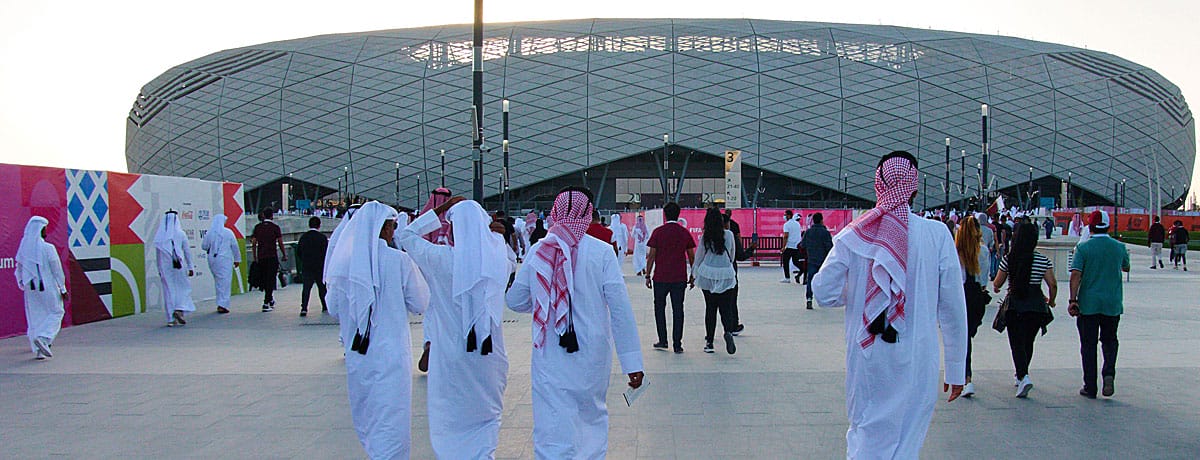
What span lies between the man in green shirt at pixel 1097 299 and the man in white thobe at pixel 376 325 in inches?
181

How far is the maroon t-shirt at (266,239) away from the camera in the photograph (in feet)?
44.8

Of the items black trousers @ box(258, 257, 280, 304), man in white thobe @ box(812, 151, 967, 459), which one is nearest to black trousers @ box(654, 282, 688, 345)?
man in white thobe @ box(812, 151, 967, 459)

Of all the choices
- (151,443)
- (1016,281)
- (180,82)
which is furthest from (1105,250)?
(180,82)

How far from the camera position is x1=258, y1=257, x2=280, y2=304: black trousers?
13258mm

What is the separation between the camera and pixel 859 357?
3781 mm

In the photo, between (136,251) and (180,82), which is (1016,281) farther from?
(180,82)

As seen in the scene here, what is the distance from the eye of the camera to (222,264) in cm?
1323

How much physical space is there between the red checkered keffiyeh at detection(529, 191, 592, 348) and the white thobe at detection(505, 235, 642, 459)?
5 centimetres

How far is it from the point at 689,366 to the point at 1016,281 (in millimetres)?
2714

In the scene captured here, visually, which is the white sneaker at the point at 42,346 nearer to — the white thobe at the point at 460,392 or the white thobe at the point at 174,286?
the white thobe at the point at 174,286

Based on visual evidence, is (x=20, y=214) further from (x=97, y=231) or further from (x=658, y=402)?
(x=658, y=402)

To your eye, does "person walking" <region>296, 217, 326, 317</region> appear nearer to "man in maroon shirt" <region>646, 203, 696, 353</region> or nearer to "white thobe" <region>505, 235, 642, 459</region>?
"man in maroon shirt" <region>646, 203, 696, 353</region>

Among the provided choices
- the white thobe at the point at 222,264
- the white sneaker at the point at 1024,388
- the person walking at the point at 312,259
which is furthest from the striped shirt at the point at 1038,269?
the white thobe at the point at 222,264

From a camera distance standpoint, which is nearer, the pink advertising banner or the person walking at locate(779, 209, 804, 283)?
the pink advertising banner
